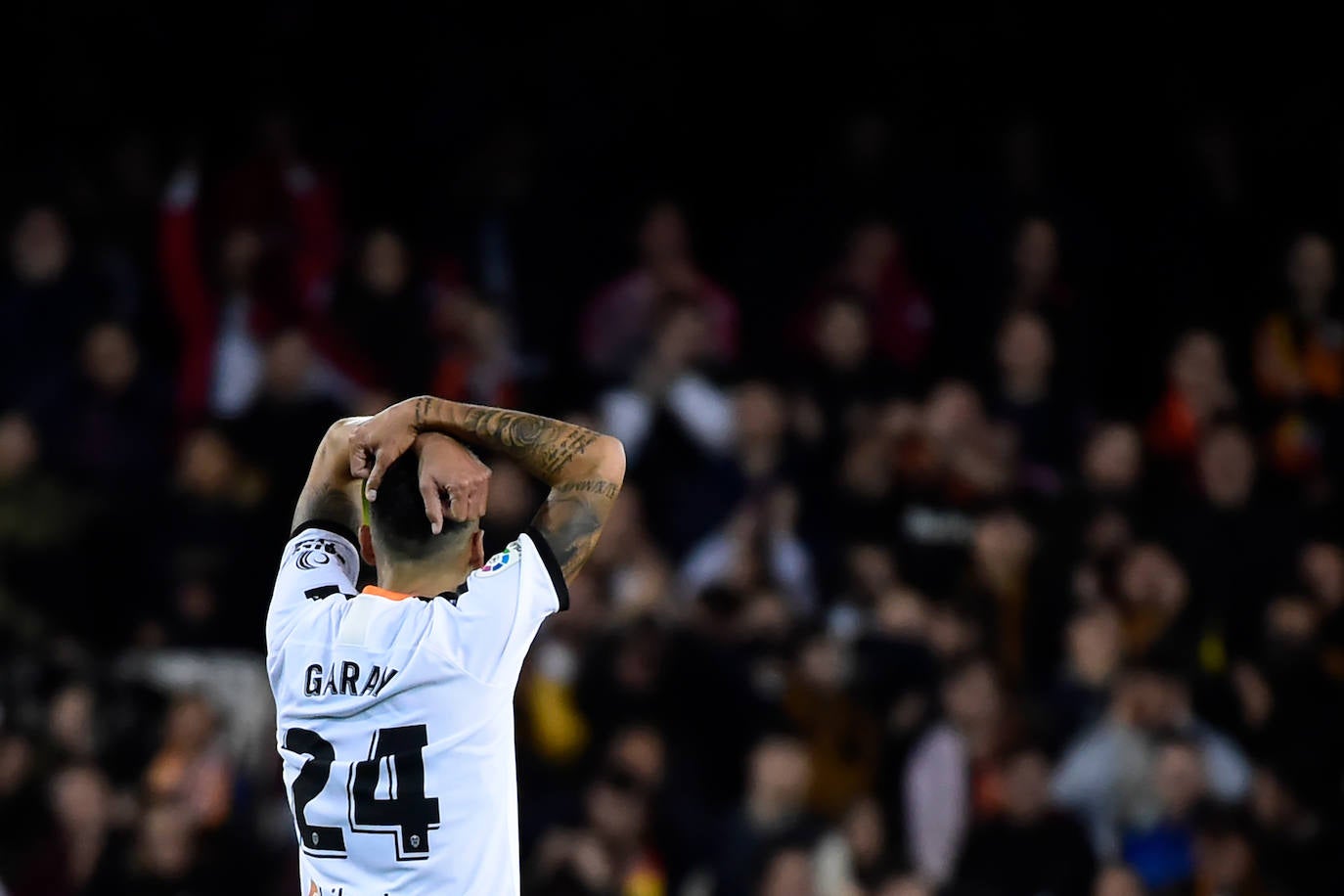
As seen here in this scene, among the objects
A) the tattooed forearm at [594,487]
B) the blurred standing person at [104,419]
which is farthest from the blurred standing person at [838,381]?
the tattooed forearm at [594,487]

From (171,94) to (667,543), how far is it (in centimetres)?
416

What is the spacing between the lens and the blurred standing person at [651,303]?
1110 centimetres

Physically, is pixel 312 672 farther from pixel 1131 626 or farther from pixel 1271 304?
pixel 1271 304

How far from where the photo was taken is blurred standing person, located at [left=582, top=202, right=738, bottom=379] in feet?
36.4

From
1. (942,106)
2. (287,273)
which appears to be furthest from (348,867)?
(942,106)

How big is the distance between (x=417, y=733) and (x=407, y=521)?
1.36ft

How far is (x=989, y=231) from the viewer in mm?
11898

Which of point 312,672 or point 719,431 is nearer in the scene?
point 312,672

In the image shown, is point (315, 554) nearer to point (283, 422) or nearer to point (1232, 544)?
point (283, 422)

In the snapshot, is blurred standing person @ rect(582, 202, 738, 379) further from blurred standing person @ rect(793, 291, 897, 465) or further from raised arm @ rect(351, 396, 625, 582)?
raised arm @ rect(351, 396, 625, 582)

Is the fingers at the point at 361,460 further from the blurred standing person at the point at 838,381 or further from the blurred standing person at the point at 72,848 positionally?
the blurred standing person at the point at 838,381

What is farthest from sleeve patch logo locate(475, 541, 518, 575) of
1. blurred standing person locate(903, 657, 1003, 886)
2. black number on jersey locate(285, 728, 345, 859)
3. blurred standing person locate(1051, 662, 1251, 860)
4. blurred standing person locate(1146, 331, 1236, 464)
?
blurred standing person locate(1146, 331, 1236, 464)

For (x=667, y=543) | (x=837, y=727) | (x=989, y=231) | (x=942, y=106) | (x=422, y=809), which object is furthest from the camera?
(x=942, y=106)

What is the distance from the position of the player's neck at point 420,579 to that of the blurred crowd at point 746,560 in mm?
4271
